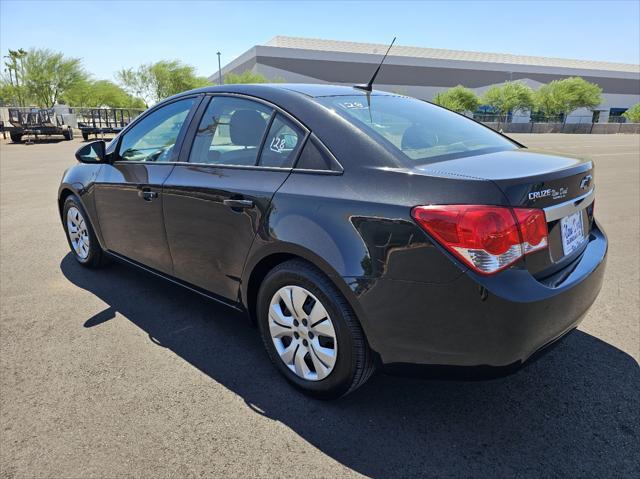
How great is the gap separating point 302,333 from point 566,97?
69702mm

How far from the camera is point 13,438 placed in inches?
90.6

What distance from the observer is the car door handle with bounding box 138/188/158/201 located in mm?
3336

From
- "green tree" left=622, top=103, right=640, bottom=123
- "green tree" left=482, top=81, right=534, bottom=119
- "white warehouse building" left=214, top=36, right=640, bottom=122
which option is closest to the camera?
"green tree" left=482, top=81, right=534, bottom=119

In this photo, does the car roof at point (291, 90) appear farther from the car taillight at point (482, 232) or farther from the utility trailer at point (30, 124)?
the utility trailer at point (30, 124)

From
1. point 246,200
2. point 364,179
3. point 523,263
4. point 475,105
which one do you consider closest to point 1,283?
point 246,200

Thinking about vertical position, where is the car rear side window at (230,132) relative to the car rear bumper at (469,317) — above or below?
above

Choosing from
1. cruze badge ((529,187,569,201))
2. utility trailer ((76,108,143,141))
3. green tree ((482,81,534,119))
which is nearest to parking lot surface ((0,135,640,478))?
cruze badge ((529,187,569,201))

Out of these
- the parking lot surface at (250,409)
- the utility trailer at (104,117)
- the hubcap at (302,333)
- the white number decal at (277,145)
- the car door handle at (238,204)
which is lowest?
the parking lot surface at (250,409)

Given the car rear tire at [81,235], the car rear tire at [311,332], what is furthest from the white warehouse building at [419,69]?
the car rear tire at [311,332]

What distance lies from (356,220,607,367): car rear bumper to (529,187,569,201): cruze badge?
1.09ft

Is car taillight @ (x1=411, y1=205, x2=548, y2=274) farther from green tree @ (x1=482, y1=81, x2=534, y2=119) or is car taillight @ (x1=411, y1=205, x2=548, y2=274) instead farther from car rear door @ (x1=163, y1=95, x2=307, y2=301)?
green tree @ (x1=482, y1=81, x2=534, y2=119)

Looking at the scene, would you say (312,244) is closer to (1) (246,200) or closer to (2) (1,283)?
(1) (246,200)

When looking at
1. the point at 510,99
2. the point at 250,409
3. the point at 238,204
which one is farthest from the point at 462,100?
the point at 250,409

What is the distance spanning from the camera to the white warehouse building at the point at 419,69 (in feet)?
218
